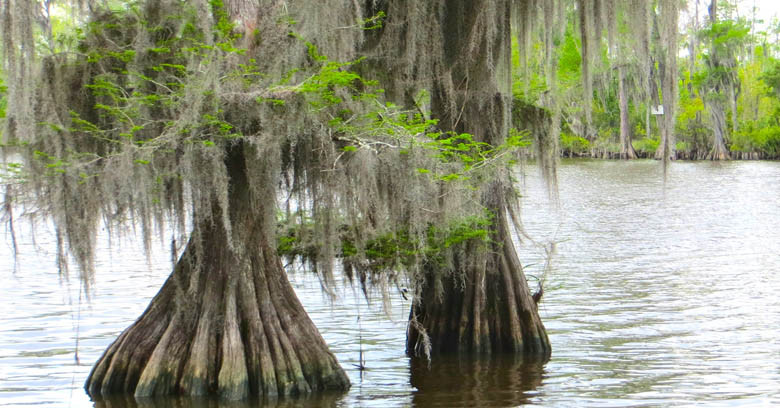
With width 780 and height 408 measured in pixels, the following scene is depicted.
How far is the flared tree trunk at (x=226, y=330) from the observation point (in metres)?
7.84

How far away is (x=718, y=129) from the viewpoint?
6244 centimetres

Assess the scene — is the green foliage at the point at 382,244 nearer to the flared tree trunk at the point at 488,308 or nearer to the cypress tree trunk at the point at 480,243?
the cypress tree trunk at the point at 480,243

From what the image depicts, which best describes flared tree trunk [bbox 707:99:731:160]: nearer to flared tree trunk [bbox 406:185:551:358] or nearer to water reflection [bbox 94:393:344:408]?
flared tree trunk [bbox 406:185:551:358]

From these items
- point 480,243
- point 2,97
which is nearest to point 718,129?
point 480,243

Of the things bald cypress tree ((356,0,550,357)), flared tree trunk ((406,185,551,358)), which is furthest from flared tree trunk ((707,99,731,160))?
flared tree trunk ((406,185,551,358))

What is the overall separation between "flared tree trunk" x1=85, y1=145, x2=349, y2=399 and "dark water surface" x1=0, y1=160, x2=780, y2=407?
0.64ft

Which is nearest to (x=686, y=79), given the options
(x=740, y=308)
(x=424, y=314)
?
(x=740, y=308)

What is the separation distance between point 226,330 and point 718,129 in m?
59.4

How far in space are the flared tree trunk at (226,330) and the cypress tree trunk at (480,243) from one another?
164 centimetres

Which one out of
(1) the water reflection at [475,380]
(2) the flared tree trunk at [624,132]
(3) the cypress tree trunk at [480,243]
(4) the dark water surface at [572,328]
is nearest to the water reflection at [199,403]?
(4) the dark water surface at [572,328]

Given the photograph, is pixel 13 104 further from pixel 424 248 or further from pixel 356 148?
pixel 424 248

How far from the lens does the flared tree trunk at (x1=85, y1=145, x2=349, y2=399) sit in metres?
7.84

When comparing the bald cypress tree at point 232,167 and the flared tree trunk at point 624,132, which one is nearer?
the bald cypress tree at point 232,167

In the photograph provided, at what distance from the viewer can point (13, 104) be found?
7195mm
